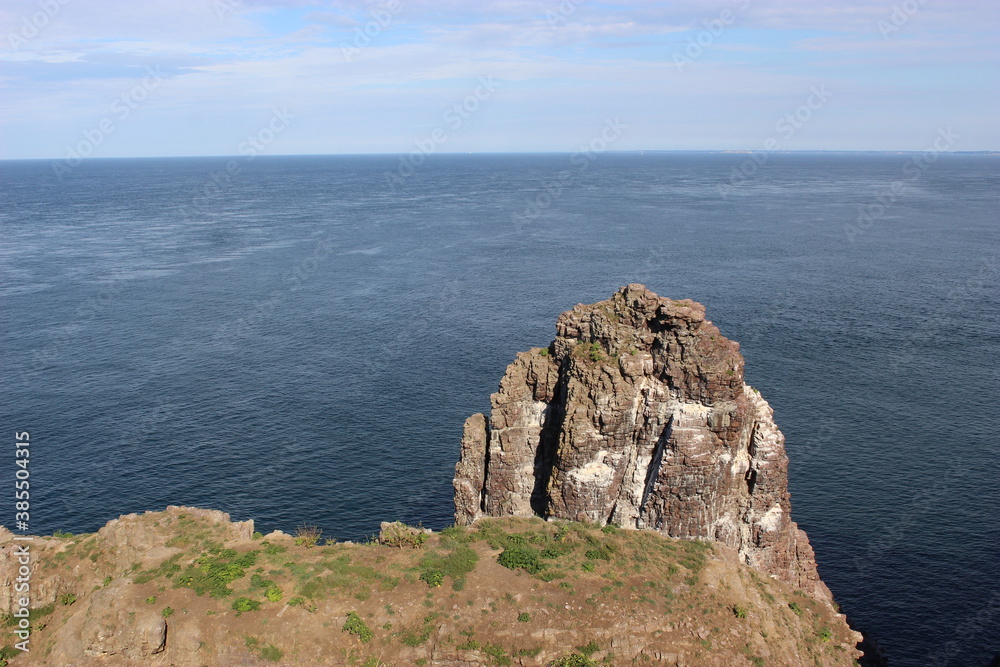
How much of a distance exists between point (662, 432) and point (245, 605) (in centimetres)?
3037

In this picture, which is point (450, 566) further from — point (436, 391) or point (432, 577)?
point (436, 391)

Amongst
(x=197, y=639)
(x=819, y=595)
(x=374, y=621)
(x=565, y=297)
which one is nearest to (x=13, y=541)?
(x=197, y=639)

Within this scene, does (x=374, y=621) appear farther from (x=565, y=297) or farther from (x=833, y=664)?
(x=565, y=297)

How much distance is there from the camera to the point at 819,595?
199 feet

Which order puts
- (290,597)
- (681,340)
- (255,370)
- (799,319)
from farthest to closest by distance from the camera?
(799,319), (255,370), (681,340), (290,597)

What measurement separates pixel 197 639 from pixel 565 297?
12095cm

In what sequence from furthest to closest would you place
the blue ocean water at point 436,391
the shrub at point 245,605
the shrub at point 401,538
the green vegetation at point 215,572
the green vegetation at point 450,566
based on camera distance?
the blue ocean water at point 436,391, the shrub at point 401,538, the green vegetation at point 450,566, the green vegetation at point 215,572, the shrub at point 245,605

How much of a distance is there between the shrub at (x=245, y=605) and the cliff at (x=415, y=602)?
0.09 meters

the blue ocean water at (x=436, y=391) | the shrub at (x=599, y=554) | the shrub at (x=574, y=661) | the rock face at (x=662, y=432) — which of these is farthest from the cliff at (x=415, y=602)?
the blue ocean water at (x=436, y=391)

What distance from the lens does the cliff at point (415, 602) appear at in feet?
148

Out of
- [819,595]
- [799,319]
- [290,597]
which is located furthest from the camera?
[799,319]

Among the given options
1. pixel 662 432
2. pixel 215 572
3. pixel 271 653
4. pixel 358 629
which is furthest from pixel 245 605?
pixel 662 432

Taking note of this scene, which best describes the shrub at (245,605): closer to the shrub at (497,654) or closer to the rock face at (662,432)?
the shrub at (497,654)

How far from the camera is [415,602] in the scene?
159 feet
